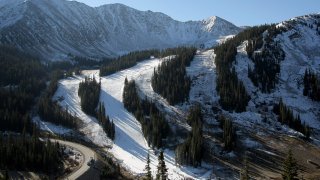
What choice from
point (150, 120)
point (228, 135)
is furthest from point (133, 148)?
point (228, 135)

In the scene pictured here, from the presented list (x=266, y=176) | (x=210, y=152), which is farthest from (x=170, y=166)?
(x=266, y=176)

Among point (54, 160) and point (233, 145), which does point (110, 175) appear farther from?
point (233, 145)

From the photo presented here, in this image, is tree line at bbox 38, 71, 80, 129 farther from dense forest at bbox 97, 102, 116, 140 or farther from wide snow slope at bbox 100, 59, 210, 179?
wide snow slope at bbox 100, 59, 210, 179

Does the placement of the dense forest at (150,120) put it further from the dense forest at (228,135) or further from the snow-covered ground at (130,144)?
the dense forest at (228,135)

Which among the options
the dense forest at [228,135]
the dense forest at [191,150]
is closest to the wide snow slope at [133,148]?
the dense forest at [191,150]

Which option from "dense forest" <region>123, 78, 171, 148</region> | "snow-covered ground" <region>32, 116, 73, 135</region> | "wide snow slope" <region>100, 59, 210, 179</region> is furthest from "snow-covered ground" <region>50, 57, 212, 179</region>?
"snow-covered ground" <region>32, 116, 73, 135</region>

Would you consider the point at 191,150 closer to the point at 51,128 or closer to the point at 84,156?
the point at 84,156
